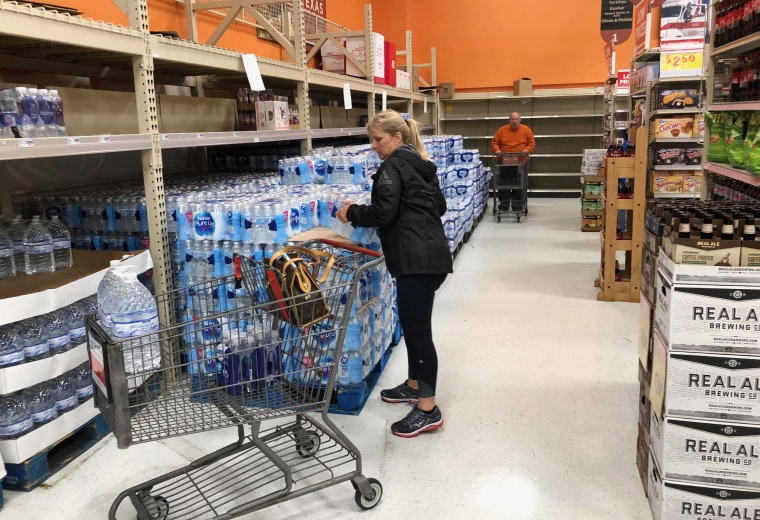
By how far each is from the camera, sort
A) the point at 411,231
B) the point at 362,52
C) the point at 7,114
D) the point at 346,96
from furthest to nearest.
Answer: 1. the point at 362,52
2. the point at 346,96
3. the point at 411,231
4. the point at 7,114

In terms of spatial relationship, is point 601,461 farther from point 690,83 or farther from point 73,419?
point 690,83

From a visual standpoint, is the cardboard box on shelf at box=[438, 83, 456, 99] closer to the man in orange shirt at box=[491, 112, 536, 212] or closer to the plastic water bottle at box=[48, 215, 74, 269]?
the man in orange shirt at box=[491, 112, 536, 212]

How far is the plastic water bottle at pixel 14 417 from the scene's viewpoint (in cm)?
255

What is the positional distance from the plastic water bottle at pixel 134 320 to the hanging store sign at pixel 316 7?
22.9ft

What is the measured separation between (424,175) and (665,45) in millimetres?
5254

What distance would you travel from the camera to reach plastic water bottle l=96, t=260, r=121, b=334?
2.24 meters

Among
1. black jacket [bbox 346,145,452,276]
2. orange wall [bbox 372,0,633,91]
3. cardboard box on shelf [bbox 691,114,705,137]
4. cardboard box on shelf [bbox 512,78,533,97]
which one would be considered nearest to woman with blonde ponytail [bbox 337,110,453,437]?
black jacket [bbox 346,145,452,276]

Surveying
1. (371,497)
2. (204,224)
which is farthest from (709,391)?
(204,224)

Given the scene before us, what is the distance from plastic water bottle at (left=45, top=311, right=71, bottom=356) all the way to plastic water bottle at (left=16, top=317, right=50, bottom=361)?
2cm

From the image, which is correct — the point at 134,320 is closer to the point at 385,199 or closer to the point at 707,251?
the point at 385,199

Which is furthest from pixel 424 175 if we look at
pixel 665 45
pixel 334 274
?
pixel 665 45

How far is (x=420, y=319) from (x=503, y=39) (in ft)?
37.5

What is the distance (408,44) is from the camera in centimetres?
1031

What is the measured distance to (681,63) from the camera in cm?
682
